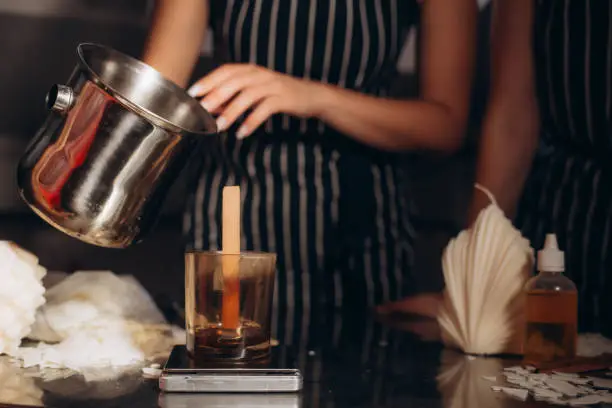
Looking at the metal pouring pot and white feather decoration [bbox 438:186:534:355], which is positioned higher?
the metal pouring pot

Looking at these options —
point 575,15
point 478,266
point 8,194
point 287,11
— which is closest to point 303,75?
point 287,11

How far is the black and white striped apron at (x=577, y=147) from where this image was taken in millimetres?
1203

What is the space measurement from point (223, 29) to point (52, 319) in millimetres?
732

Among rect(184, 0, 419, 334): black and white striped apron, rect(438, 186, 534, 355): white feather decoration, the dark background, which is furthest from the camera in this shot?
the dark background

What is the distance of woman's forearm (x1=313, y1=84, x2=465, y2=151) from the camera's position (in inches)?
50.4

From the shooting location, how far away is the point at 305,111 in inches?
47.7

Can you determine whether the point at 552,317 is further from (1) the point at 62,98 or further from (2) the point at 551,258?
(1) the point at 62,98

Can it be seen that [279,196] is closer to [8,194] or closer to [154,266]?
[154,266]

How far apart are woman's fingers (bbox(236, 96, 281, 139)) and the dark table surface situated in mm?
304

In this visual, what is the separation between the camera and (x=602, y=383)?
772 mm

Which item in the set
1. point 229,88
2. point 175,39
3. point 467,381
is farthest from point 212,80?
point 467,381

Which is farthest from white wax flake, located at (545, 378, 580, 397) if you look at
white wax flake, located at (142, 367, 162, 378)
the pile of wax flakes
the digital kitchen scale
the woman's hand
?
the woman's hand

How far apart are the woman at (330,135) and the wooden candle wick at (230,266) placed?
0.52 meters

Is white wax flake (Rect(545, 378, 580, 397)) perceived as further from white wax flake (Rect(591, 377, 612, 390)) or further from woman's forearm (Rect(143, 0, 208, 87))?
woman's forearm (Rect(143, 0, 208, 87))
